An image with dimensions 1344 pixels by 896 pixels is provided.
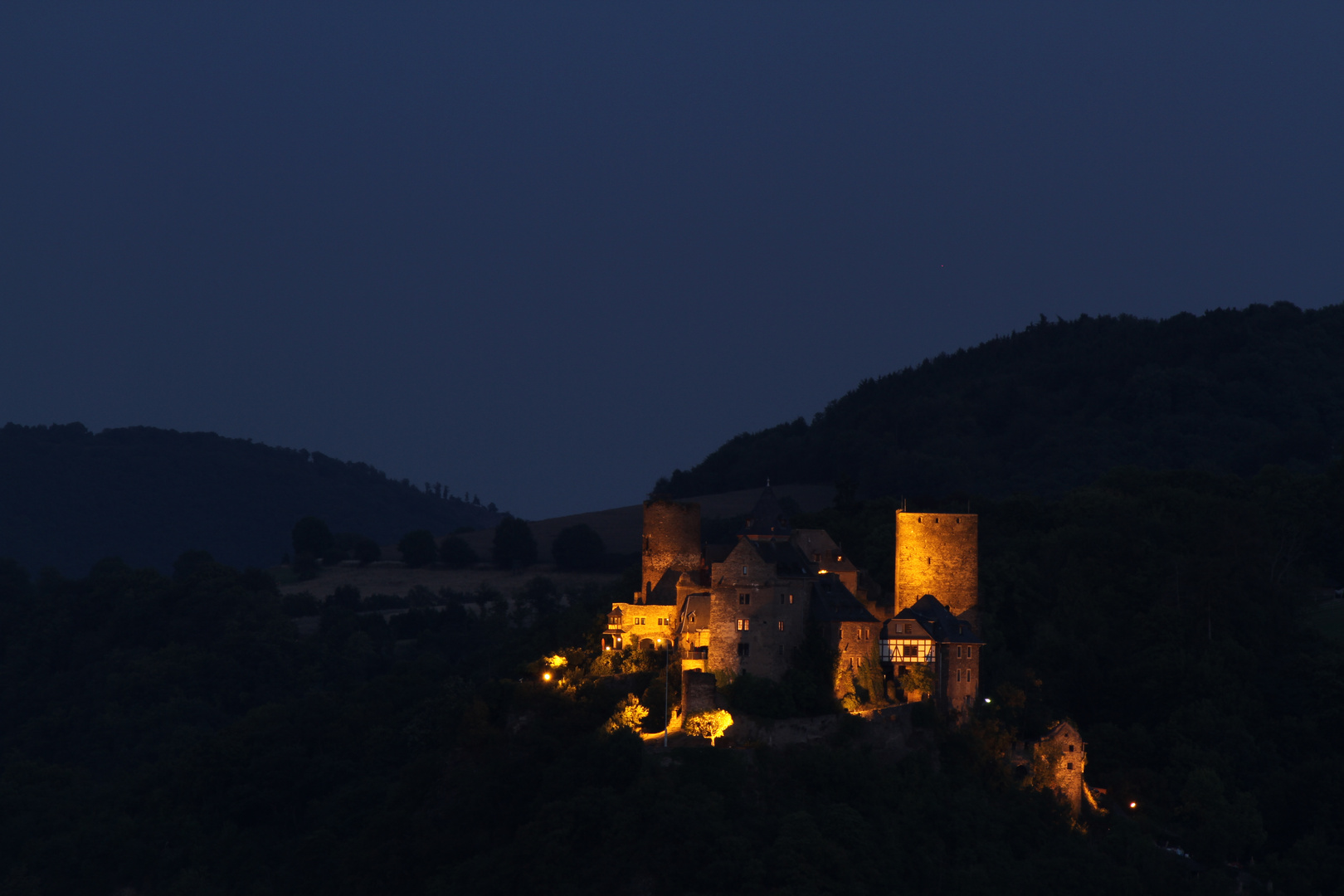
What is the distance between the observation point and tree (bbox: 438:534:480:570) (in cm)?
15362

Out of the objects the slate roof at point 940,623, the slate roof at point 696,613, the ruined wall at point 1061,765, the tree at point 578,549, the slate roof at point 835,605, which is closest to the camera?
the ruined wall at point 1061,765

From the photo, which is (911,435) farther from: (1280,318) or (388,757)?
(388,757)

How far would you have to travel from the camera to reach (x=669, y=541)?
66.6m

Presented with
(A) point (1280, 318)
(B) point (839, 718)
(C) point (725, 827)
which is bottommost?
(C) point (725, 827)

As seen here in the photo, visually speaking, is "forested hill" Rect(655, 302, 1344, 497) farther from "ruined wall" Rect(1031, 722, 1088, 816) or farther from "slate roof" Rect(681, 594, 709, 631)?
"slate roof" Rect(681, 594, 709, 631)

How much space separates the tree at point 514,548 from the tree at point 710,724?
3788 inches

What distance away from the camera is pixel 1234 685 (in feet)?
216

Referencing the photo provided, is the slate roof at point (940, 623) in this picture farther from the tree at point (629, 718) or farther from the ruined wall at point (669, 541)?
the ruined wall at point (669, 541)

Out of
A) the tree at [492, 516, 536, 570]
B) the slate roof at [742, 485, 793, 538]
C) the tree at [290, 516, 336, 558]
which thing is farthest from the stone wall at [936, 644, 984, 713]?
the tree at [290, 516, 336, 558]

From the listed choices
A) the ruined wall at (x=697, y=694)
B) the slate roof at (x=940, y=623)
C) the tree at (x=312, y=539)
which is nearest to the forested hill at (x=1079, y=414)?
the tree at (x=312, y=539)

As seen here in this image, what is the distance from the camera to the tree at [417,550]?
155m

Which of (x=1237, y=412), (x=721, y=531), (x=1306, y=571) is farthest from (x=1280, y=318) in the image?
(x=1306, y=571)

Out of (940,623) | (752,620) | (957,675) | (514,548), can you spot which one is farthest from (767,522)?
(514,548)

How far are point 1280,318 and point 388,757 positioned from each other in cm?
10600
